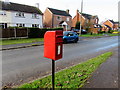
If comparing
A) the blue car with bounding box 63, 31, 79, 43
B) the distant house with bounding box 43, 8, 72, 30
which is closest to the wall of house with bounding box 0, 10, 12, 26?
the distant house with bounding box 43, 8, 72, 30

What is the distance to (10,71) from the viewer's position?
5.09 metres

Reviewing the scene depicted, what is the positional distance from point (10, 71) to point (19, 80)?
3.70 feet

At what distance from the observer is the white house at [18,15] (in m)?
25.8

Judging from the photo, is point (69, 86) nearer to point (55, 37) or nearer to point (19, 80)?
point (55, 37)

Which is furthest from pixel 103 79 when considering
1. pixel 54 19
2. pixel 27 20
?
pixel 54 19

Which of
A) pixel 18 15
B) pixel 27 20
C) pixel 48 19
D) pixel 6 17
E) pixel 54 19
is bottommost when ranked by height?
pixel 27 20

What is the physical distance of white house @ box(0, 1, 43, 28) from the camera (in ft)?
84.6

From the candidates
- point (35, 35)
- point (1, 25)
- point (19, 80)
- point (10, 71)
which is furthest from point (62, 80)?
point (1, 25)

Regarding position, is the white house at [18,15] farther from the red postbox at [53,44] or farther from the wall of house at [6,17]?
the red postbox at [53,44]

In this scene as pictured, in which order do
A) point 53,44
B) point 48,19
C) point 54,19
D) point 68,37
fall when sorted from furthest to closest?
point 48,19
point 54,19
point 68,37
point 53,44

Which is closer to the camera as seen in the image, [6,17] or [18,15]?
[6,17]

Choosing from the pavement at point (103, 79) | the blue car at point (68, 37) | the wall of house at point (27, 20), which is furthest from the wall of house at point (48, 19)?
the pavement at point (103, 79)

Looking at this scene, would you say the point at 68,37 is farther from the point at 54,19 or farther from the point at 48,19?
the point at 48,19

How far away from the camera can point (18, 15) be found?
27.7 m
